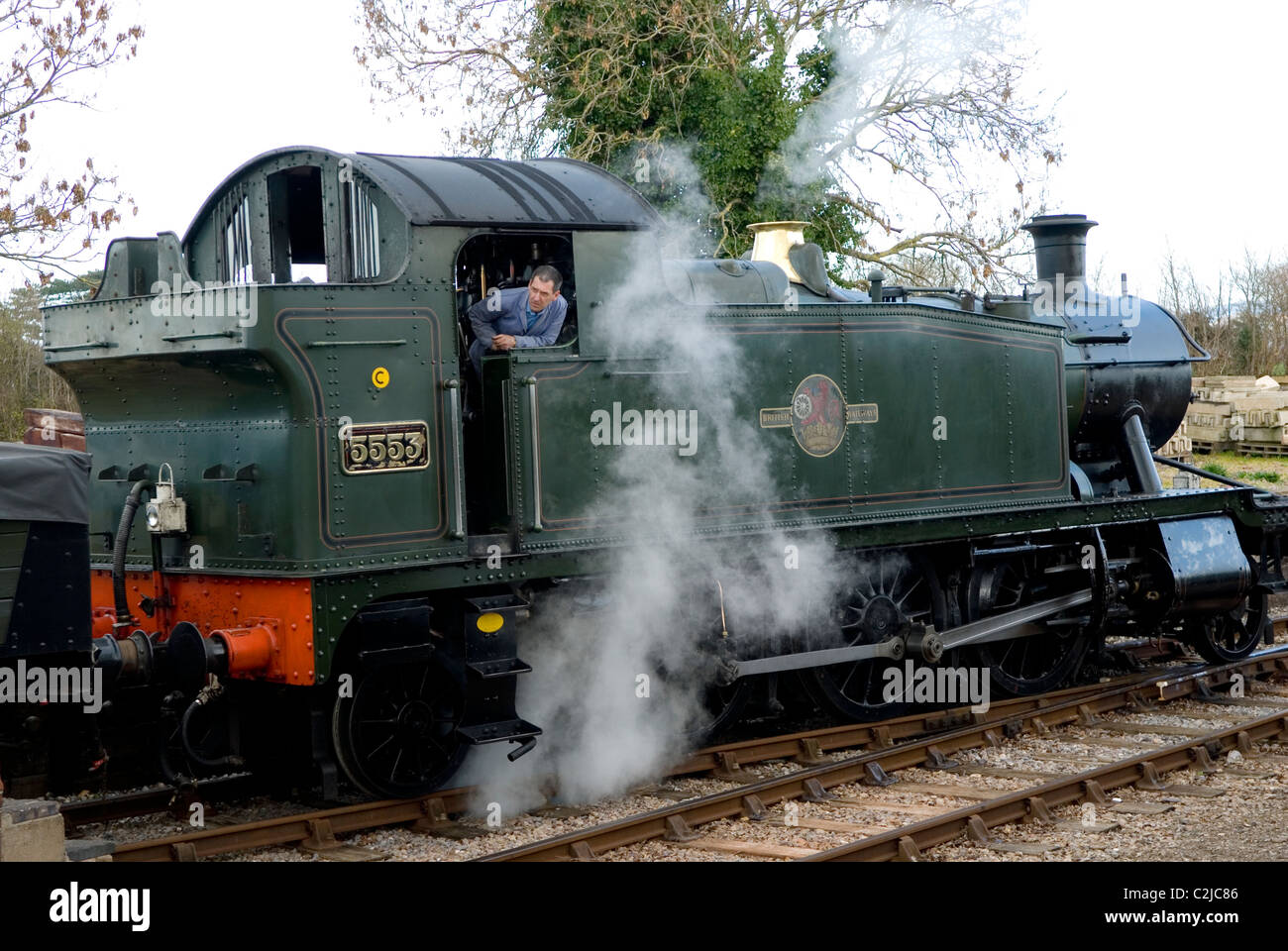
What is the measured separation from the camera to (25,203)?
46.1 feet

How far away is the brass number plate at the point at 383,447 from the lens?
6.30m

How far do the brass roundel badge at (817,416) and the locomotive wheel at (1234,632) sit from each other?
4188mm

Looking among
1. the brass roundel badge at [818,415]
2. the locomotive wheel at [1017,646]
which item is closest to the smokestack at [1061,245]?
the locomotive wheel at [1017,646]

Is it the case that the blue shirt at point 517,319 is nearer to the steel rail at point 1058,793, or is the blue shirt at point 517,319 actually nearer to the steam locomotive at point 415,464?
the steam locomotive at point 415,464

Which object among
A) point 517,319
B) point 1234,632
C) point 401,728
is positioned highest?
point 517,319

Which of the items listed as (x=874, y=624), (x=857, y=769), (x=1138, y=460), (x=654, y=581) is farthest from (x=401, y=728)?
(x=1138, y=460)

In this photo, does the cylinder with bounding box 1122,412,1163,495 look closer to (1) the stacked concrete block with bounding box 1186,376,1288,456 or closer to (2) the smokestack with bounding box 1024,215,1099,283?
(2) the smokestack with bounding box 1024,215,1099,283

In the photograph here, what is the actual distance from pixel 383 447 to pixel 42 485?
1479 mm

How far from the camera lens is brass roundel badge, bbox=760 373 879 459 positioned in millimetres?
7961

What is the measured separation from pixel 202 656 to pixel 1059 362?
624 centimetres

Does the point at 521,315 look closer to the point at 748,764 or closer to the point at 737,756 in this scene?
the point at 737,756

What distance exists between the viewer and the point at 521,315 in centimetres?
700

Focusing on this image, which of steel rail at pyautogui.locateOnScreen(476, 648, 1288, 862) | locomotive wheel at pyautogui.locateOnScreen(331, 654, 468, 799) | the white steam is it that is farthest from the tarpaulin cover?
the white steam
